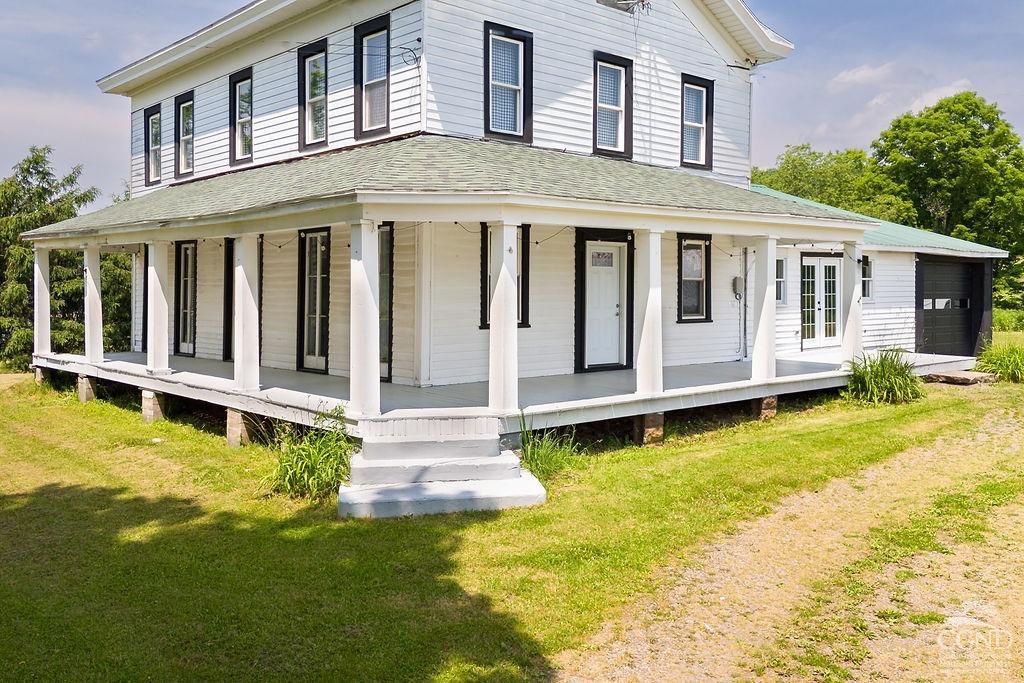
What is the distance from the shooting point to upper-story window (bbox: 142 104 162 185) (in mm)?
18658

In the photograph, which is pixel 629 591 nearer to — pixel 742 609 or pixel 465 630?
pixel 742 609

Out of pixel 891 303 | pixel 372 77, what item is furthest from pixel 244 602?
pixel 891 303

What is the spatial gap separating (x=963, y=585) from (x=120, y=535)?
714 cm

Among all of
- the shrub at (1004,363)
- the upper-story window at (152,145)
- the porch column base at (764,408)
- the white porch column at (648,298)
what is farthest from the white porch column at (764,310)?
the upper-story window at (152,145)

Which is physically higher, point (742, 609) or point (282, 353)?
point (282, 353)

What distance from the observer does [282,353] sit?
1432cm

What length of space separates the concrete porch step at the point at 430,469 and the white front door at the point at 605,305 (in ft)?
17.1

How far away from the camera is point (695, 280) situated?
1513cm

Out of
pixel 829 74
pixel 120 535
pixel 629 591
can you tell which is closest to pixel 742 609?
pixel 629 591

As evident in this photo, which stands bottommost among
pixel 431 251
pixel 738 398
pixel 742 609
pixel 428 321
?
pixel 742 609

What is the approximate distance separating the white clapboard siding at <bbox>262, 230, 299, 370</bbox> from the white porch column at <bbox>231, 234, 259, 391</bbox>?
2.96 meters

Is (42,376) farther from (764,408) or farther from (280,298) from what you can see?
(764,408)

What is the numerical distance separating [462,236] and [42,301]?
10228mm

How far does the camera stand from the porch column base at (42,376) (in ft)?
56.2
